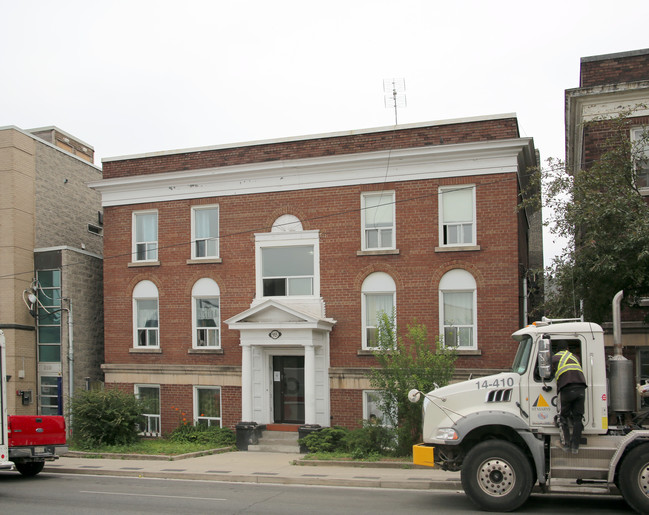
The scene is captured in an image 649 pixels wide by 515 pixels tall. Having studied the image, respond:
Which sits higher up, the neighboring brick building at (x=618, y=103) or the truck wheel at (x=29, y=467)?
the neighboring brick building at (x=618, y=103)

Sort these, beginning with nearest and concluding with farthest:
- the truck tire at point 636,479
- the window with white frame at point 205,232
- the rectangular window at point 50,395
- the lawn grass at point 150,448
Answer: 1. the truck tire at point 636,479
2. the lawn grass at point 150,448
3. the window with white frame at point 205,232
4. the rectangular window at point 50,395

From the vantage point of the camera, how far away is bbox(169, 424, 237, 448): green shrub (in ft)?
67.0

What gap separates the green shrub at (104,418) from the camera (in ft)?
65.0

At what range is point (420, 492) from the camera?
41.9 ft

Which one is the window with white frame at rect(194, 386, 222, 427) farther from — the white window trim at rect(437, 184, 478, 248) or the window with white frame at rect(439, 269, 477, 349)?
the white window trim at rect(437, 184, 478, 248)

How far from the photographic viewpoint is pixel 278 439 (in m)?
20.0

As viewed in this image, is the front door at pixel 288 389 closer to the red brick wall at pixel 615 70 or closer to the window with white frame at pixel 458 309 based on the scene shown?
the window with white frame at pixel 458 309

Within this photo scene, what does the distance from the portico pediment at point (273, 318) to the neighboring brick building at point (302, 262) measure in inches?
1.7

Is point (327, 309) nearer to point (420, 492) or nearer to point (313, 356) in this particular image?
point (313, 356)

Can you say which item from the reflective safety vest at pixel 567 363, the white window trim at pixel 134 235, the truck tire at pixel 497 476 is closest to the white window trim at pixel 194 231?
the white window trim at pixel 134 235

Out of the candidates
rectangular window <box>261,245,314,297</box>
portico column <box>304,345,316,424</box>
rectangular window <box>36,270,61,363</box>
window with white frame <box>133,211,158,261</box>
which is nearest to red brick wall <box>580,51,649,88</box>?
rectangular window <box>261,245,314,297</box>

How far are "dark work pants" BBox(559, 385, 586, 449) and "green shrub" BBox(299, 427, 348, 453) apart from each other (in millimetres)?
8702

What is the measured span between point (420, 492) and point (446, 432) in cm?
238

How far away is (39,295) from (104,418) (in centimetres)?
562
